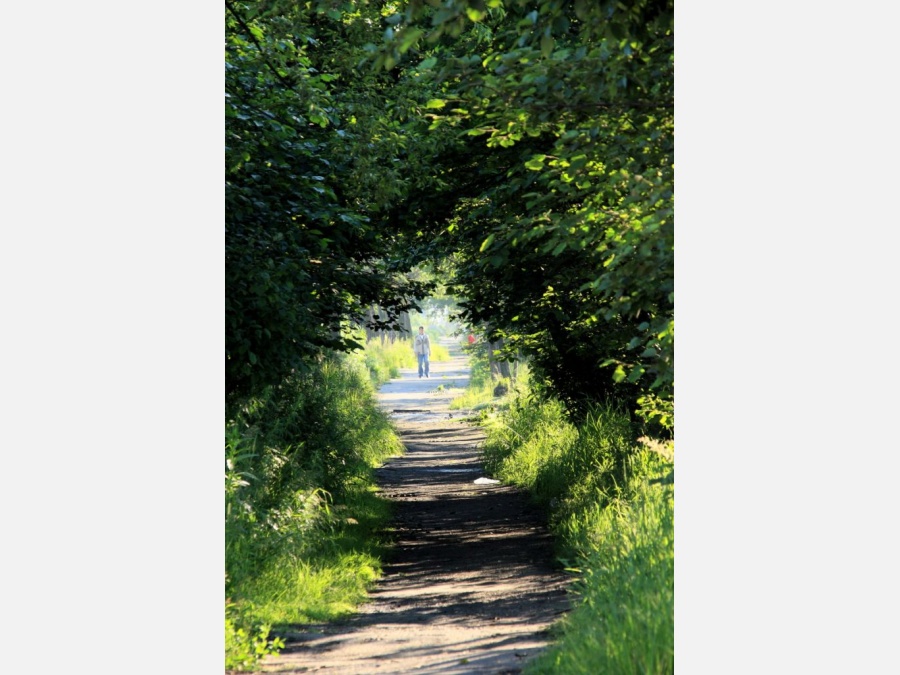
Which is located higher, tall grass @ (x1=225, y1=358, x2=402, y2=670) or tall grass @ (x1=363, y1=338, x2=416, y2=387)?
tall grass @ (x1=363, y1=338, x2=416, y2=387)

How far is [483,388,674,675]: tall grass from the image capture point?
5.02 metres

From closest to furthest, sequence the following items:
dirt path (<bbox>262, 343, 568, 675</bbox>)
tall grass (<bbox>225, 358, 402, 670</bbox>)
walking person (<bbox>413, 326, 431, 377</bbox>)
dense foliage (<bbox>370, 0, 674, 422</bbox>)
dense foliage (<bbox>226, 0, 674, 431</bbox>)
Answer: dense foliage (<bbox>370, 0, 674, 422</bbox>), dense foliage (<bbox>226, 0, 674, 431</bbox>), dirt path (<bbox>262, 343, 568, 675</bbox>), tall grass (<bbox>225, 358, 402, 670</bbox>), walking person (<bbox>413, 326, 431, 377</bbox>)

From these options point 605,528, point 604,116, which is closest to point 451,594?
point 605,528

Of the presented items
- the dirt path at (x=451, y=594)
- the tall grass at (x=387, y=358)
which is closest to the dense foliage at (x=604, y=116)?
the dirt path at (x=451, y=594)

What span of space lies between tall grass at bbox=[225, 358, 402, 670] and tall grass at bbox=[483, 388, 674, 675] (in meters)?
1.76

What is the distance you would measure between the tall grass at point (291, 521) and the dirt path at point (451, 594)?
221 mm

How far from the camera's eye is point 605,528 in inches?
330

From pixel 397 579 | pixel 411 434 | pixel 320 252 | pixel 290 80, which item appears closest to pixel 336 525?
pixel 397 579

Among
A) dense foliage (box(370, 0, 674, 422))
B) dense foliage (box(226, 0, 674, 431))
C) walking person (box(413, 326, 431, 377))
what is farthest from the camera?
walking person (box(413, 326, 431, 377))

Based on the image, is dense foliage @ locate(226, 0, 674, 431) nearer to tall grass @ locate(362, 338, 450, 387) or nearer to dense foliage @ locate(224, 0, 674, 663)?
dense foliage @ locate(224, 0, 674, 663)

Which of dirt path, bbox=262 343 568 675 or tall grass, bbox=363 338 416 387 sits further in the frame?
tall grass, bbox=363 338 416 387

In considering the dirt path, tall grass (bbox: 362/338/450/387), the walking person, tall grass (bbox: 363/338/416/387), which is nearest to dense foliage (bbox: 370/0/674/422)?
the dirt path

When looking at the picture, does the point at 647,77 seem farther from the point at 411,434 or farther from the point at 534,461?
the point at 411,434
